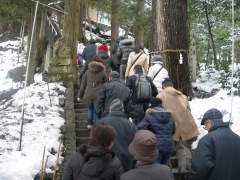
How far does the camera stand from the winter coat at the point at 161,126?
19.1ft

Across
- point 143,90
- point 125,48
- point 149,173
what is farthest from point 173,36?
point 149,173

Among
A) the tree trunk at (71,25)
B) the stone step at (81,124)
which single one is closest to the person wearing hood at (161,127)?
the stone step at (81,124)

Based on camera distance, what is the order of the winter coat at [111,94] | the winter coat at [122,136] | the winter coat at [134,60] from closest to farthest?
the winter coat at [122,136]
the winter coat at [111,94]
the winter coat at [134,60]

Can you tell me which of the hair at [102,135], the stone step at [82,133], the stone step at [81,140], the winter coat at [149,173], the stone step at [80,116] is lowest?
the stone step at [81,140]

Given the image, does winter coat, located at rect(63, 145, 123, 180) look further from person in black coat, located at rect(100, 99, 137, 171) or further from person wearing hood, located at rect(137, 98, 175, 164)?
person wearing hood, located at rect(137, 98, 175, 164)

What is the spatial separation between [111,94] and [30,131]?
6.98ft

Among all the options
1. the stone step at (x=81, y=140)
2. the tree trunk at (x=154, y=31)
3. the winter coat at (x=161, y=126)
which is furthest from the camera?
→ the tree trunk at (x=154, y=31)

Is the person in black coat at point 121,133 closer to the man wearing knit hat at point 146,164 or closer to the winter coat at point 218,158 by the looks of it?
the winter coat at point 218,158

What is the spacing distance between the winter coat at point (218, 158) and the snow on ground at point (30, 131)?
2.90 m

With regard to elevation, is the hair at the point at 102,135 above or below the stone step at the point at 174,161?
above

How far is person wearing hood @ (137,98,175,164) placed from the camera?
229 inches

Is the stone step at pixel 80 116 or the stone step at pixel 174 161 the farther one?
the stone step at pixel 80 116

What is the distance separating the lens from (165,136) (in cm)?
584

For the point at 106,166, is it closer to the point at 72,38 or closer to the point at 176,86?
the point at 176,86
